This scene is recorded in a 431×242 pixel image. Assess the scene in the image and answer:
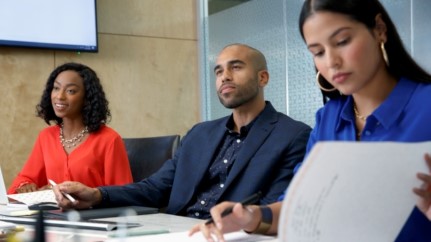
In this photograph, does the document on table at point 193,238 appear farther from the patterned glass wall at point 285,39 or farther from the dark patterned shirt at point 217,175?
the patterned glass wall at point 285,39

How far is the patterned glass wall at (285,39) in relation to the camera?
2.97 meters

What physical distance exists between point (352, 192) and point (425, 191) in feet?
0.62

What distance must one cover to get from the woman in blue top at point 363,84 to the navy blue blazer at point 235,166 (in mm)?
580

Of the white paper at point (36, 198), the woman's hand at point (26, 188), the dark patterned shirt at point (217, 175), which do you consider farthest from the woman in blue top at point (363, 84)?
the woman's hand at point (26, 188)

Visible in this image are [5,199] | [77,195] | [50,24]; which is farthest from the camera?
[50,24]

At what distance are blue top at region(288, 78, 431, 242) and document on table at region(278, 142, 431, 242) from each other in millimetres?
157

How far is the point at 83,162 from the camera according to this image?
8.76ft

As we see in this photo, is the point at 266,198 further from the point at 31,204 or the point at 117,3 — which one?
the point at 117,3

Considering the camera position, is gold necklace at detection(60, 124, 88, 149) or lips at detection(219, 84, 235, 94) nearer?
lips at detection(219, 84, 235, 94)

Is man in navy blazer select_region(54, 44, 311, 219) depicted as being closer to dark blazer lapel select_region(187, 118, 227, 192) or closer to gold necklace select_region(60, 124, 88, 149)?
dark blazer lapel select_region(187, 118, 227, 192)

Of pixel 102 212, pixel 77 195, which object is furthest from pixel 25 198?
pixel 102 212

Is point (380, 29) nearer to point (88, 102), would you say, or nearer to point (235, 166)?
point (235, 166)

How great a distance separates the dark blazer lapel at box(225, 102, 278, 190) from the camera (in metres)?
1.98

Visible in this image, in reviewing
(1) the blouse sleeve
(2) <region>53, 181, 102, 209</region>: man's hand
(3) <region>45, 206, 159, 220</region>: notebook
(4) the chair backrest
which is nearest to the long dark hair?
(3) <region>45, 206, 159, 220</region>: notebook
